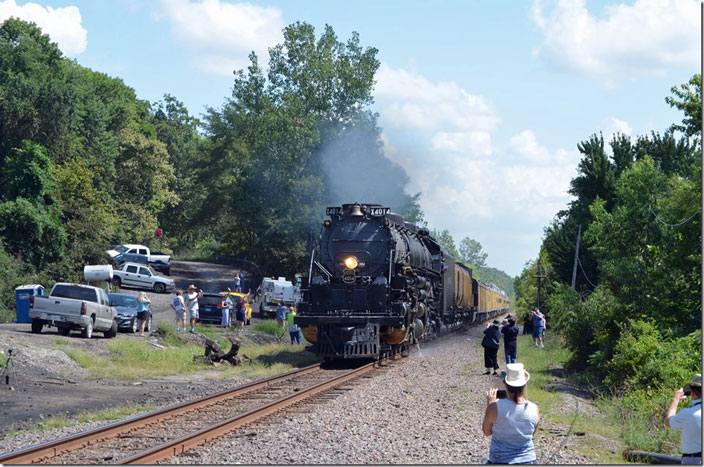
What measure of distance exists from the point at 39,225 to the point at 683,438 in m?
43.2

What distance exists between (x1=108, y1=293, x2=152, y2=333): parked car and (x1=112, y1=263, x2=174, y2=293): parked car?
17.6 meters

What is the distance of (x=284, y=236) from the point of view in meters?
58.3

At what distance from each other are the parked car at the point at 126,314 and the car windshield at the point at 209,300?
411cm

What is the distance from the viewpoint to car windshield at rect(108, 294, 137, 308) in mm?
32219

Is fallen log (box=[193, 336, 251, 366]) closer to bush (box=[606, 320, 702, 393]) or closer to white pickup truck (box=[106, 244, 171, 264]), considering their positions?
bush (box=[606, 320, 702, 393])

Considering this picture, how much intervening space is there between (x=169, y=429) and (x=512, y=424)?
629cm

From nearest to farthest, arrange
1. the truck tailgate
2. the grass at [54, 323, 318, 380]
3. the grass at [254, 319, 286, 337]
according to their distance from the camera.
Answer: the grass at [54, 323, 318, 380]
the truck tailgate
the grass at [254, 319, 286, 337]

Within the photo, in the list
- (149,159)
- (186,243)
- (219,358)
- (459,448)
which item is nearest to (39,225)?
(219,358)

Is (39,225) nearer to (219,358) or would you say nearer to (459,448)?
(219,358)

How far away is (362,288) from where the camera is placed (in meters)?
21.8

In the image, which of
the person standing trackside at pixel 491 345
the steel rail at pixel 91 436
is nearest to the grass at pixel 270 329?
the person standing trackside at pixel 491 345

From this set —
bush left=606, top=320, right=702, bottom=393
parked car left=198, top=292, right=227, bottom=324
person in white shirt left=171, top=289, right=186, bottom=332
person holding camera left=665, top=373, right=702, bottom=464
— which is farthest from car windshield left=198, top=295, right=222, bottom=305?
person holding camera left=665, top=373, right=702, bottom=464

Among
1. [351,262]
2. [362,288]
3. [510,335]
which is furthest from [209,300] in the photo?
[510,335]

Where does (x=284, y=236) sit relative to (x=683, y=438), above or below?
above
